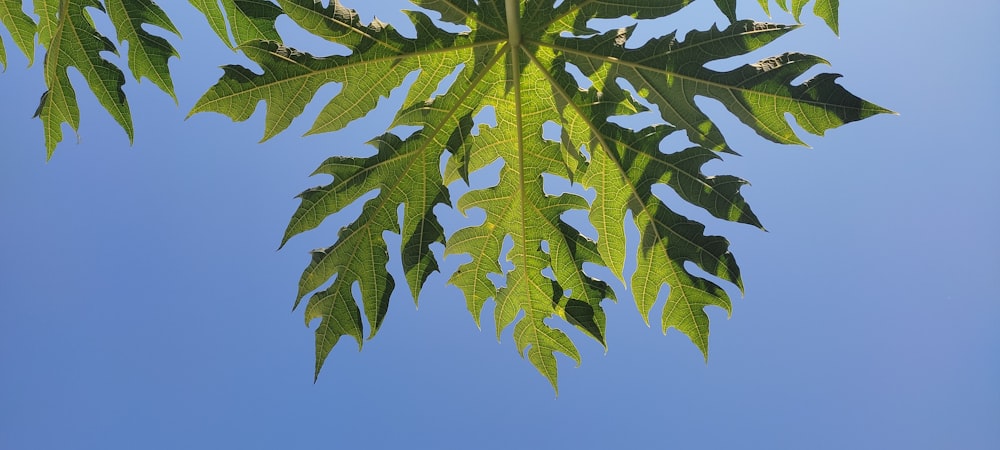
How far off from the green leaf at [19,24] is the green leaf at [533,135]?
1.65 metres

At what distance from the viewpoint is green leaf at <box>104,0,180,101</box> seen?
2.98 meters

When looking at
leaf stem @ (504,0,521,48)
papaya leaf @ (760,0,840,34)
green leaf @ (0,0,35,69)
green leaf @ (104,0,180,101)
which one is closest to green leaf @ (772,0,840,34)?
papaya leaf @ (760,0,840,34)

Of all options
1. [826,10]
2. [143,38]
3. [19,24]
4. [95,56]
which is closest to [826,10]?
[826,10]

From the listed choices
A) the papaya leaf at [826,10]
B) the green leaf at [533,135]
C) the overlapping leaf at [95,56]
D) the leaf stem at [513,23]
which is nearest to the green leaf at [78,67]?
the overlapping leaf at [95,56]

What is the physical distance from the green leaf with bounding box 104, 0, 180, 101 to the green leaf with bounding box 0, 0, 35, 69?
0.85 m

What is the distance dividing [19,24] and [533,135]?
8.97ft

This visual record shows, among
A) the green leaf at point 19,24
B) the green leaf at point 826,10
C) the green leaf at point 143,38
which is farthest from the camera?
the green leaf at point 19,24

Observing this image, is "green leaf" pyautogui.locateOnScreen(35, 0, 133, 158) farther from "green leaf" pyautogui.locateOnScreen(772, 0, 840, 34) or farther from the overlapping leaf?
"green leaf" pyautogui.locateOnScreen(772, 0, 840, 34)

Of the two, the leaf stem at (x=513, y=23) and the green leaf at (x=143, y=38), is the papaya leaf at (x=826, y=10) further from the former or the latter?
the green leaf at (x=143, y=38)

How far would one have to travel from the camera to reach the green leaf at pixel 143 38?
298cm

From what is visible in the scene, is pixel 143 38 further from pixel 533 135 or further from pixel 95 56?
pixel 533 135

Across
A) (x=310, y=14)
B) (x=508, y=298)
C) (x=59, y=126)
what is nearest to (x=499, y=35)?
(x=310, y=14)

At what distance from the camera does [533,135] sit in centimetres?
307

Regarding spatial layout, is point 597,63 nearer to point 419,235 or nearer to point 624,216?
point 624,216
